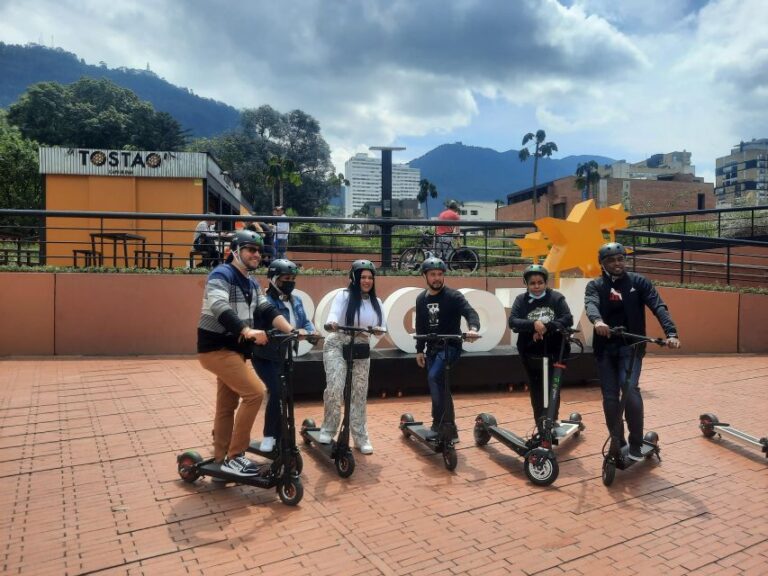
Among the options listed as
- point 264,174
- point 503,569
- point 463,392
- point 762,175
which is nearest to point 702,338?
point 463,392

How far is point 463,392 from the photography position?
8266 millimetres

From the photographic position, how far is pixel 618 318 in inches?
202

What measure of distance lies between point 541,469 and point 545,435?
0.31 m

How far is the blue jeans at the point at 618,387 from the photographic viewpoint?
499 cm

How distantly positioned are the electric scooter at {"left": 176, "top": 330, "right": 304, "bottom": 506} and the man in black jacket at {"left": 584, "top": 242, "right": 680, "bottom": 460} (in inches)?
104

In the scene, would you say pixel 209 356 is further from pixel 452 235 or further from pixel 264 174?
pixel 264 174

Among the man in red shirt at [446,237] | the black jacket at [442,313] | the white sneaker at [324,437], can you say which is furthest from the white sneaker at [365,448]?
the man in red shirt at [446,237]

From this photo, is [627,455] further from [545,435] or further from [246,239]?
[246,239]

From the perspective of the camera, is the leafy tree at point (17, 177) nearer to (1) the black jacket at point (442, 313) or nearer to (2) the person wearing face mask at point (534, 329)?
(1) the black jacket at point (442, 313)

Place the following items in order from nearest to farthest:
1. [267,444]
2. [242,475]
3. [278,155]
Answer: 1. [242,475]
2. [267,444]
3. [278,155]

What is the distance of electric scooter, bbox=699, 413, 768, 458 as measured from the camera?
5.56 meters

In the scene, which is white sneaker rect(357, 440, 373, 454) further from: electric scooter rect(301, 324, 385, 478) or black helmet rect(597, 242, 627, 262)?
black helmet rect(597, 242, 627, 262)

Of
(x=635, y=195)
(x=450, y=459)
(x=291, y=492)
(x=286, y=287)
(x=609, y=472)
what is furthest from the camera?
(x=635, y=195)


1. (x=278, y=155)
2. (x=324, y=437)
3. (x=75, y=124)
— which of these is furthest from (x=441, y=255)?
(x=75, y=124)
